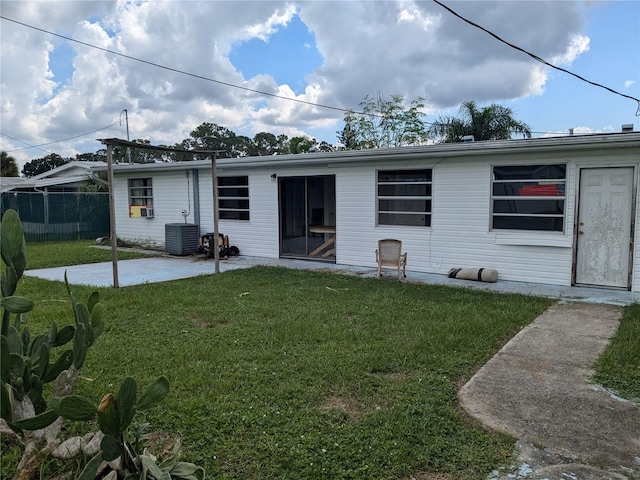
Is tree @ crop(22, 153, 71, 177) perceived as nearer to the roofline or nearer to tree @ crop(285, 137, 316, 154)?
tree @ crop(285, 137, 316, 154)

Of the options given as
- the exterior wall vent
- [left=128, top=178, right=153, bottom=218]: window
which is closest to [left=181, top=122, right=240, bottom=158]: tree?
[left=128, top=178, right=153, bottom=218]: window

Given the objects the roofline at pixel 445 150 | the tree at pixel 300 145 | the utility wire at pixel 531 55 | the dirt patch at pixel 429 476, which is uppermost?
the tree at pixel 300 145

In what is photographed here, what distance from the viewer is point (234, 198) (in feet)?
40.7

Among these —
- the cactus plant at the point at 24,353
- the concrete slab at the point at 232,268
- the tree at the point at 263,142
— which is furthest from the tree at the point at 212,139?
the cactus plant at the point at 24,353

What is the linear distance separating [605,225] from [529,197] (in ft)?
4.03

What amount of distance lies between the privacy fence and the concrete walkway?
50.7ft

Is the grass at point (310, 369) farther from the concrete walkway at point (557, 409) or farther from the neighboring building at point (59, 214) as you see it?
the neighboring building at point (59, 214)

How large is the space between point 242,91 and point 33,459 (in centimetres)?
1570

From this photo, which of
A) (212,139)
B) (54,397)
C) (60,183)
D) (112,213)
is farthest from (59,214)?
(212,139)

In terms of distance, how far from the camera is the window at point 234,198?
40.1 feet

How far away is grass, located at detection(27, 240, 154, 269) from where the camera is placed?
10.9m

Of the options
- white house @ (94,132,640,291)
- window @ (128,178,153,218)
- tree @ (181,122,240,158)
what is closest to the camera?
white house @ (94,132,640,291)

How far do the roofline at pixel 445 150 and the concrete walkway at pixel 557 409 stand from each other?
328 centimetres

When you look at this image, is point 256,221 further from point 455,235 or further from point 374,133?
point 374,133
